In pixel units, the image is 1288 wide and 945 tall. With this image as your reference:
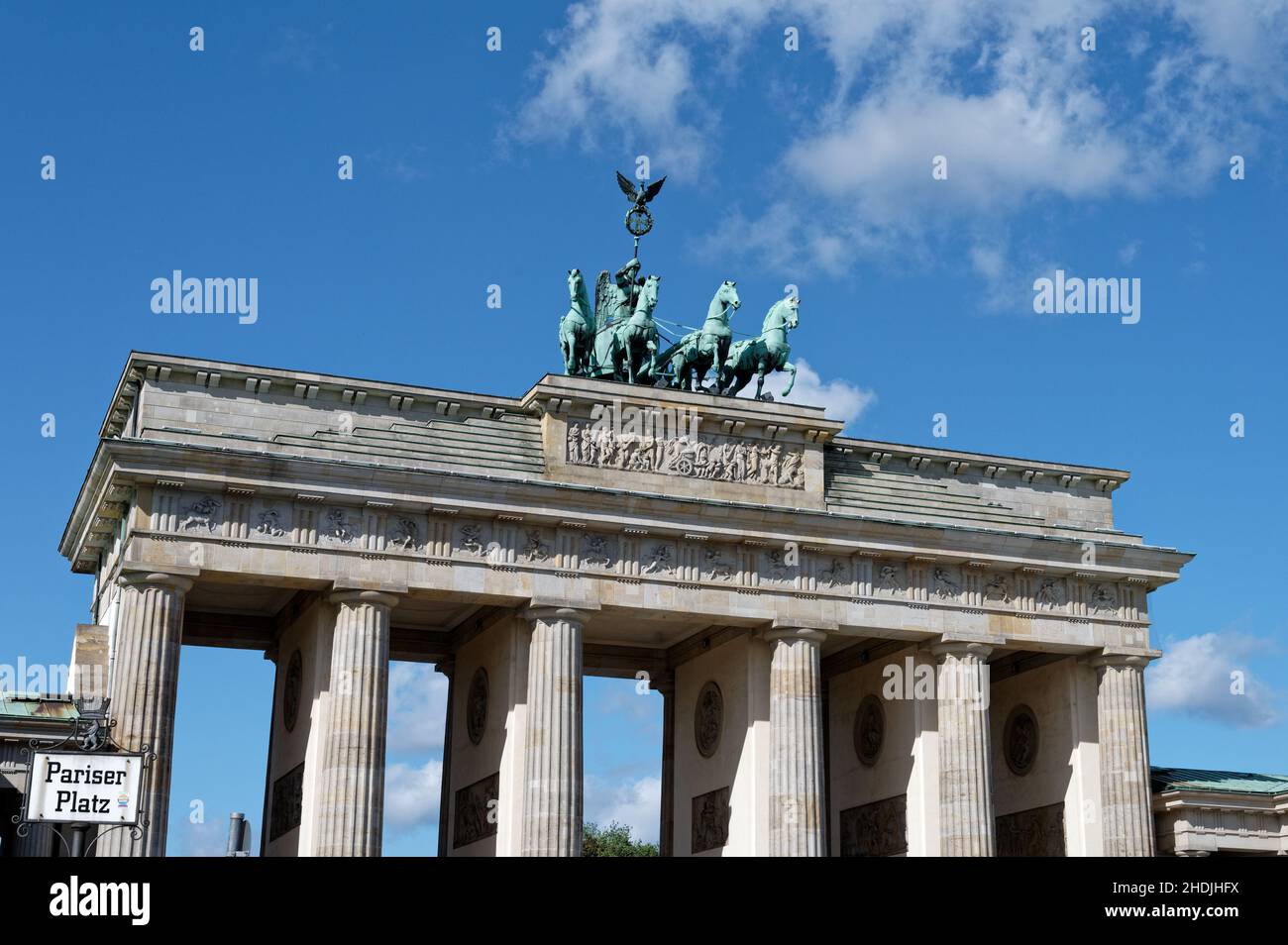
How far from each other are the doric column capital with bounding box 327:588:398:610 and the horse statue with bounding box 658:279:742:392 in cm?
1034

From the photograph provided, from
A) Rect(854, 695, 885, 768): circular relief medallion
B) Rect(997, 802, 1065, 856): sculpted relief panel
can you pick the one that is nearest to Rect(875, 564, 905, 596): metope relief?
Rect(854, 695, 885, 768): circular relief medallion

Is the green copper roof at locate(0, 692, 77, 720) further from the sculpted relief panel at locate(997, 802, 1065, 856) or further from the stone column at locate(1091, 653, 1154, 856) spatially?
the stone column at locate(1091, 653, 1154, 856)

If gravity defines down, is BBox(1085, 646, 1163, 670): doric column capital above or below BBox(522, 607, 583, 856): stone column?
above

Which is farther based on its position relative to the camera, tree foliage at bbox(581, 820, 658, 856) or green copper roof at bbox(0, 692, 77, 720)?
tree foliage at bbox(581, 820, 658, 856)

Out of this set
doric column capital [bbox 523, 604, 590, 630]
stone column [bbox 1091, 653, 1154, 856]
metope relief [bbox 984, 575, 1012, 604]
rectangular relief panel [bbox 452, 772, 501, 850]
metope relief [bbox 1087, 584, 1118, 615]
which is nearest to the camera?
doric column capital [bbox 523, 604, 590, 630]

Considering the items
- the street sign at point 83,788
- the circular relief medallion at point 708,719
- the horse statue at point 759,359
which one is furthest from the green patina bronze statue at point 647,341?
the street sign at point 83,788

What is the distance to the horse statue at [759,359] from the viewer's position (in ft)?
150

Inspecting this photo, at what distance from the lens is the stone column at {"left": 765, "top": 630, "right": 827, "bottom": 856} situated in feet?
138

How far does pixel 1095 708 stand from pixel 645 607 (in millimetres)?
13132

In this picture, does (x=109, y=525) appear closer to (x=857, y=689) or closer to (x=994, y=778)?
(x=857, y=689)

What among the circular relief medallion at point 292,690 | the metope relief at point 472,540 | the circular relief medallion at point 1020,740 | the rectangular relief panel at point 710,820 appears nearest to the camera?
the metope relief at point 472,540

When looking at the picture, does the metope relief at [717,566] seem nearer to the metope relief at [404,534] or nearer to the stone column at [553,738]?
the stone column at [553,738]
